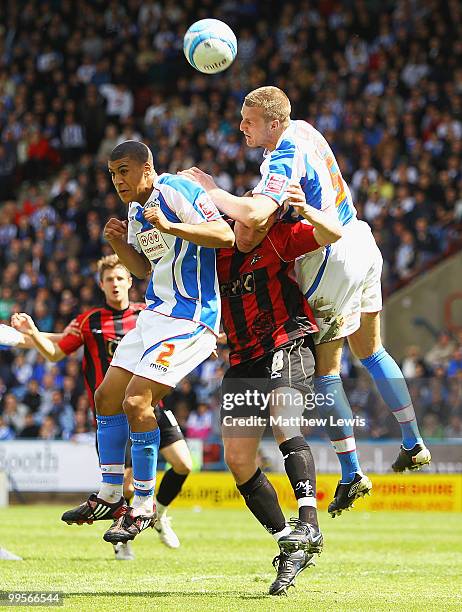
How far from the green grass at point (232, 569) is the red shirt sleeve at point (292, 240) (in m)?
2.21

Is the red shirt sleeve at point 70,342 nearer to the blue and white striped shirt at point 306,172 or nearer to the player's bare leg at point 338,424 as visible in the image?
the player's bare leg at point 338,424

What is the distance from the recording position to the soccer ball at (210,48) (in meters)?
8.38

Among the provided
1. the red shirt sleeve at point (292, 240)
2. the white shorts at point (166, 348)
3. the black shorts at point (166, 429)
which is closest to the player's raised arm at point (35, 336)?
the black shorts at point (166, 429)

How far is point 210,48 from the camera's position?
27.5 feet

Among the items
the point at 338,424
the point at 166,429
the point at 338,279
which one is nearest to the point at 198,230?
the point at 338,279

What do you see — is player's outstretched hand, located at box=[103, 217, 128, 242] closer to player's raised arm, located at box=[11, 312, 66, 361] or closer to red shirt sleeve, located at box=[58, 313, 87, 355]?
player's raised arm, located at box=[11, 312, 66, 361]

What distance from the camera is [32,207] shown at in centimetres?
2431

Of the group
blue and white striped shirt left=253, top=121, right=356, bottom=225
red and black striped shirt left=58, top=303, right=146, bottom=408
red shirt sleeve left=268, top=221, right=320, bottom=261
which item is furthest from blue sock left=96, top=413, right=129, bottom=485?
red and black striped shirt left=58, top=303, right=146, bottom=408

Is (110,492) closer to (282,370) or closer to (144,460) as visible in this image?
(144,460)

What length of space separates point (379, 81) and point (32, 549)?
1436cm

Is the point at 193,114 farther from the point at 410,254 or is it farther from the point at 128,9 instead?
the point at 410,254

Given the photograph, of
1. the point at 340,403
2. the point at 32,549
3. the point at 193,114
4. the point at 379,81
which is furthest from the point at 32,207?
the point at 340,403

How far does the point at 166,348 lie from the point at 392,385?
2150 millimetres

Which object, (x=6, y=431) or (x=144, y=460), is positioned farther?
(x=6, y=431)
